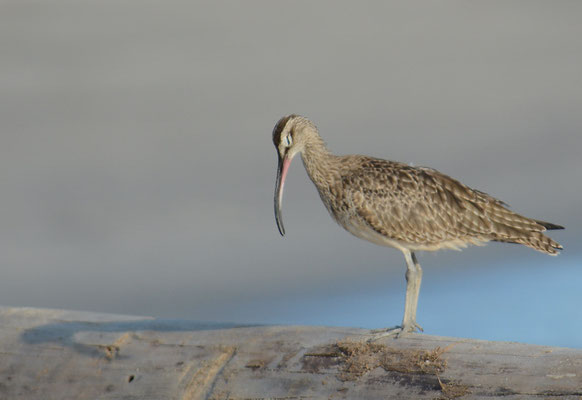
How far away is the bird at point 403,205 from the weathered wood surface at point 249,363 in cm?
137

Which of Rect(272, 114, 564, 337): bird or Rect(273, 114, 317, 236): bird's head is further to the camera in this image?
Rect(273, 114, 317, 236): bird's head

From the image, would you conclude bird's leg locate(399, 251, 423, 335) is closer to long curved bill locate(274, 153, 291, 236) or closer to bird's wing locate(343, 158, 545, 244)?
bird's wing locate(343, 158, 545, 244)

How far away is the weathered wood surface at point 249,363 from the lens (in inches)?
239

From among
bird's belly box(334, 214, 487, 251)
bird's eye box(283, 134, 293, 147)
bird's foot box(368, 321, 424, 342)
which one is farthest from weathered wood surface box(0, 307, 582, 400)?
bird's eye box(283, 134, 293, 147)

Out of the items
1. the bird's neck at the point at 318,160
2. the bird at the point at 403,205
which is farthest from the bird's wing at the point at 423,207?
the bird's neck at the point at 318,160

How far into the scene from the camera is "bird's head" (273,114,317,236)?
29.5ft

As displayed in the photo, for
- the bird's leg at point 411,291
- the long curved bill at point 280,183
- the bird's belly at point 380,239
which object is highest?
the long curved bill at point 280,183

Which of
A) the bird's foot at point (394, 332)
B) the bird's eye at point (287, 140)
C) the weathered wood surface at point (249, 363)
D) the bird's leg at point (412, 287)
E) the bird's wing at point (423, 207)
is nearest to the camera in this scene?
the weathered wood surface at point (249, 363)

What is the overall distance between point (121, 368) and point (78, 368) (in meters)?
0.45

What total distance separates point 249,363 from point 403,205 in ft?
8.43

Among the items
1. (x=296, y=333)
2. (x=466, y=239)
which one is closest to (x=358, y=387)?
(x=296, y=333)

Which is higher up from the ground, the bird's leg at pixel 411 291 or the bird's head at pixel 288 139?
the bird's head at pixel 288 139

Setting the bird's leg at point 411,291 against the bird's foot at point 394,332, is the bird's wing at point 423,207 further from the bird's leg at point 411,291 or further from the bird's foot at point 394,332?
the bird's foot at point 394,332

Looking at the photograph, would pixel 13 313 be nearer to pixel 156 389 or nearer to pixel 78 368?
pixel 78 368
